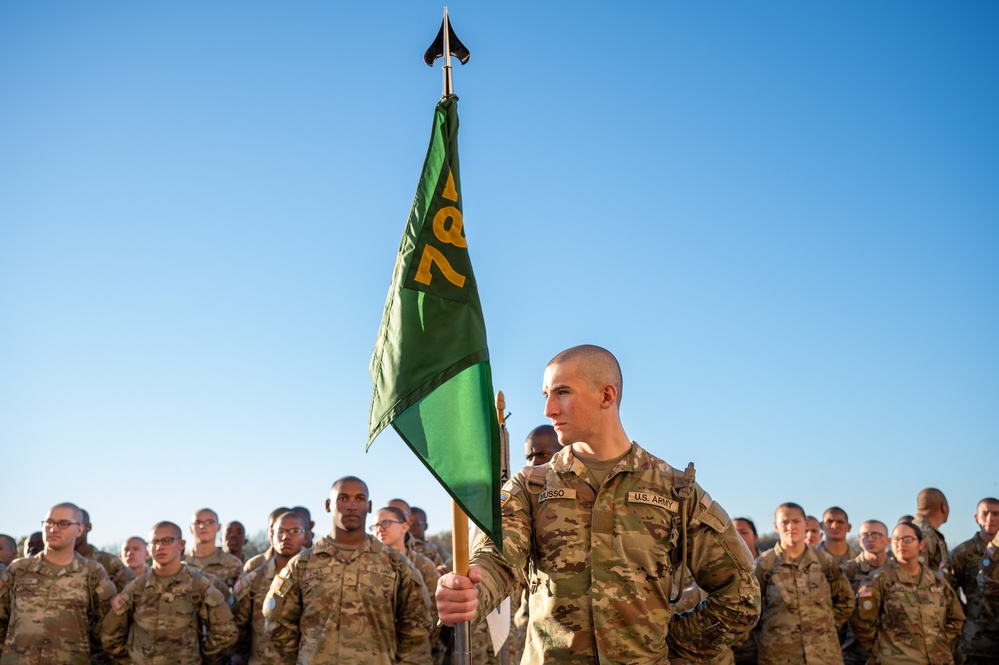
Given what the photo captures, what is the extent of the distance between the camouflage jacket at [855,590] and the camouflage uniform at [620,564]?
771 centimetres

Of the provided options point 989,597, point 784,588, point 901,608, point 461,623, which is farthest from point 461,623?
point 989,597

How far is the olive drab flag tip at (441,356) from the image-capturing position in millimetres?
4168

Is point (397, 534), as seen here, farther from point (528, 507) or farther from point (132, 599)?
point (528, 507)

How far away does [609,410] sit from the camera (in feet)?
15.7

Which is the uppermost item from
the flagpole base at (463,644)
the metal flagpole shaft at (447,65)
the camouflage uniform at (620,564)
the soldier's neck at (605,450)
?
the metal flagpole shaft at (447,65)

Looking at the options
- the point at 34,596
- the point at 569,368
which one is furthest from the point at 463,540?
the point at 34,596

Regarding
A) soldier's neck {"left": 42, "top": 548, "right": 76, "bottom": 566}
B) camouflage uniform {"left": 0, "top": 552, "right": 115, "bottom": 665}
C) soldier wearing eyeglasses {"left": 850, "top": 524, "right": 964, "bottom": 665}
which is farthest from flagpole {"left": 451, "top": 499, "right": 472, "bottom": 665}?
soldier wearing eyeglasses {"left": 850, "top": 524, "right": 964, "bottom": 665}

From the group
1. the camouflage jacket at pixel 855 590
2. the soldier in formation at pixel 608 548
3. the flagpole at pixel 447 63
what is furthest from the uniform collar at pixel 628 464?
the camouflage jacket at pixel 855 590

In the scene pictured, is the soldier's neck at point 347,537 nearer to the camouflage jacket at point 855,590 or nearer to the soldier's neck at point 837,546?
the camouflage jacket at point 855,590

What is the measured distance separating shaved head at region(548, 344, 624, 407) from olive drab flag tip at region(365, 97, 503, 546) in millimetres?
489

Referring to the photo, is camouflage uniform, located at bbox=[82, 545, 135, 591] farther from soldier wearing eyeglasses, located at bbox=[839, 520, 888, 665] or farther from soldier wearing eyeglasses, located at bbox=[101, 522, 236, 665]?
soldier wearing eyeglasses, located at bbox=[839, 520, 888, 665]

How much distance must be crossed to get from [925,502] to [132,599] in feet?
33.3

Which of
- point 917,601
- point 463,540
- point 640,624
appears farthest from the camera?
point 917,601

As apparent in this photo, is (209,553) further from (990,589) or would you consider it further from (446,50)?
(990,589)
